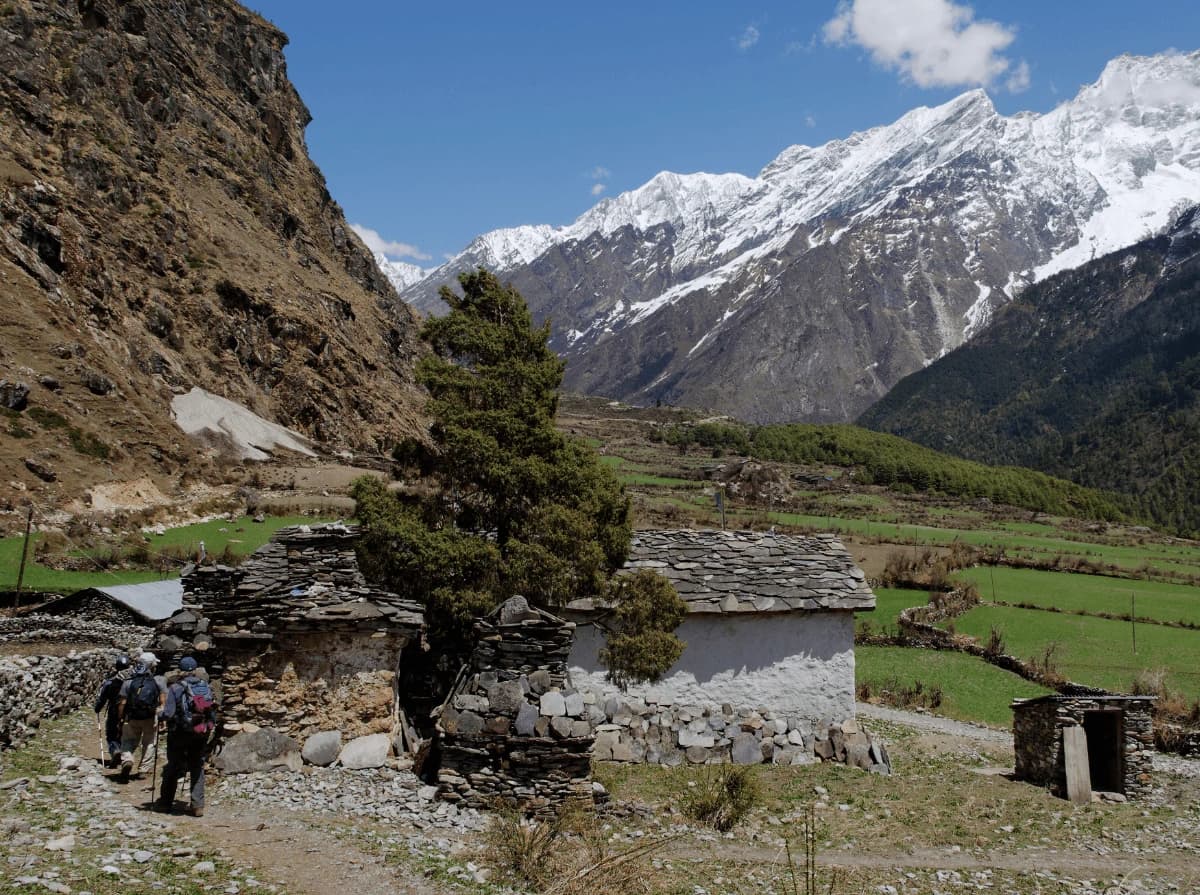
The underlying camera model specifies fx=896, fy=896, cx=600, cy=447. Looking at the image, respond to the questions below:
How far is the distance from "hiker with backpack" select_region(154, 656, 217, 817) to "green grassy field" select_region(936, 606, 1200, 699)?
25.5 metres

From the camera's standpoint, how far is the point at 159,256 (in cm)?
6794

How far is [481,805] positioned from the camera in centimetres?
1155

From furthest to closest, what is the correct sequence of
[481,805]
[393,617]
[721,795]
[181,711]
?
[393,617]
[721,795]
[481,805]
[181,711]

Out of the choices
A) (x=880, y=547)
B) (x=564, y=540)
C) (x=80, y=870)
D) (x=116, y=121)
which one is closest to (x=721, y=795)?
(x=564, y=540)

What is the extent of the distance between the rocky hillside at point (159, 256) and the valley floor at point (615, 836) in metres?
36.3

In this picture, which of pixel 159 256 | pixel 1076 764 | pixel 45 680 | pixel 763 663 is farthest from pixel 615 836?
pixel 159 256

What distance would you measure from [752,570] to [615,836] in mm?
8260

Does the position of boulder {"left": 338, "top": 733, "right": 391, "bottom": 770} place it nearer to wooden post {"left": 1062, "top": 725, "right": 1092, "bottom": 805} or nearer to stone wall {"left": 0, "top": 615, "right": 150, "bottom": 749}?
→ stone wall {"left": 0, "top": 615, "right": 150, "bottom": 749}

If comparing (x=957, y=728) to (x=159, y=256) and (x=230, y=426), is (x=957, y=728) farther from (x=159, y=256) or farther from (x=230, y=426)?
(x=159, y=256)

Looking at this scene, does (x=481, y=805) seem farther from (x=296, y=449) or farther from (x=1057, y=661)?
(x=296, y=449)

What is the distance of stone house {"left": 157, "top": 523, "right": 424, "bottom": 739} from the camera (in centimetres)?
1329

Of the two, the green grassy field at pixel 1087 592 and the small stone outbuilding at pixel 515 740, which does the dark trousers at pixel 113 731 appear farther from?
the green grassy field at pixel 1087 592

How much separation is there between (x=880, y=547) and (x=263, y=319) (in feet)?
172

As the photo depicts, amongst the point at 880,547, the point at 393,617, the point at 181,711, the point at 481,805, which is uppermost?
the point at 880,547
